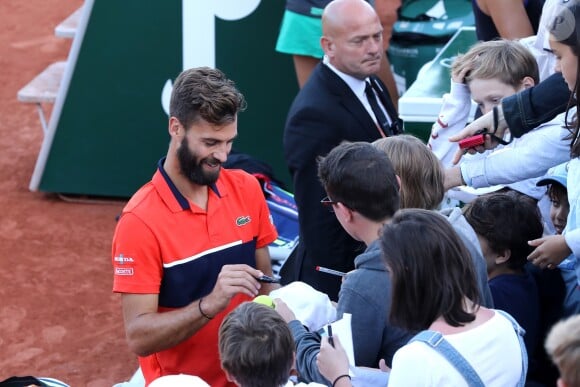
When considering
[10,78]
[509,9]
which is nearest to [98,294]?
[509,9]

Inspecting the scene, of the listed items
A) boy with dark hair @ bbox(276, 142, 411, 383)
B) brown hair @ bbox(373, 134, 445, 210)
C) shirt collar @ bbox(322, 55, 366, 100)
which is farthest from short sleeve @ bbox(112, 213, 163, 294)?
shirt collar @ bbox(322, 55, 366, 100)

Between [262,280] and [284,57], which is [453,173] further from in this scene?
[284,57]

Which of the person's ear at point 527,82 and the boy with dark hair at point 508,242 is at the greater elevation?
the person's ear at point 527,82

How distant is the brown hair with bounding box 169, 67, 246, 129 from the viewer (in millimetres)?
3367

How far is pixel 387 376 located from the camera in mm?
2906

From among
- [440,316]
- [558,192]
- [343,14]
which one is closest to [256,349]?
[440,316]

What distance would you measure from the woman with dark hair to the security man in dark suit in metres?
1.62

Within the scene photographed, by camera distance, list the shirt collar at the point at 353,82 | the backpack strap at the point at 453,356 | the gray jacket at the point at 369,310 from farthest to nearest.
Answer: the shirt collar at the point at 353,82, the gray jacket at the point at 369,310, the backpack strap at the point at 453,356

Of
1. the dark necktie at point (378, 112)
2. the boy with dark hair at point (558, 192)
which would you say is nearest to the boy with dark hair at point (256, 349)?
the boy with dark hair at point (558, 192)

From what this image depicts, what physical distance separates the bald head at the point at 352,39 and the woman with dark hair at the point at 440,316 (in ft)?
6.30

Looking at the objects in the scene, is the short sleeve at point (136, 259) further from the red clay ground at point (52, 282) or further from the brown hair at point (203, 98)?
the red clay ground at point (52, 282)

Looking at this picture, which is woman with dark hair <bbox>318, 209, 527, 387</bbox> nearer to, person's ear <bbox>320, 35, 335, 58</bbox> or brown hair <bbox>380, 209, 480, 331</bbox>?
brown hair <bbox>380, 209, 480, 331</bbox>

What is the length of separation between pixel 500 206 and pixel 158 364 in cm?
134

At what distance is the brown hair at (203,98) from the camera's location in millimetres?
3367
